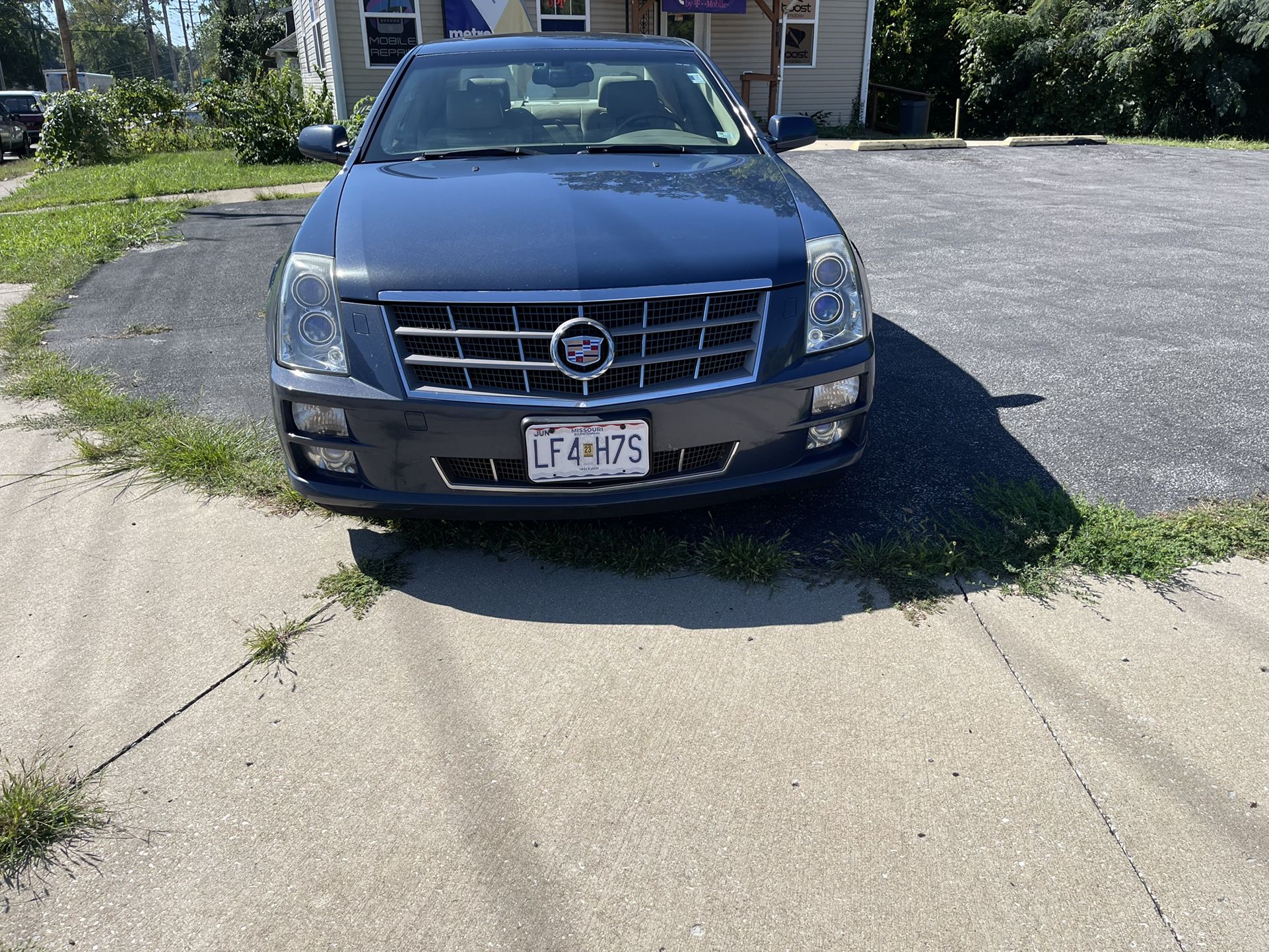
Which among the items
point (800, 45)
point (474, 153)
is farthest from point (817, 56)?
point (474, 153)

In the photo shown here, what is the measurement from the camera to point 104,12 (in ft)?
289

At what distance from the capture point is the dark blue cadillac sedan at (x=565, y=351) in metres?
2.75

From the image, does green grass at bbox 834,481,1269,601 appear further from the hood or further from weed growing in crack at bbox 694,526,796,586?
the hood

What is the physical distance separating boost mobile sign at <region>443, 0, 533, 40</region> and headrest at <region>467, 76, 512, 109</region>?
14.4m

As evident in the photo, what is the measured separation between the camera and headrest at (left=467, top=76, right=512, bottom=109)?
4.27 meters

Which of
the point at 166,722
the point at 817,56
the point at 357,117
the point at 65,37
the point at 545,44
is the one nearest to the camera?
the point at 166,722

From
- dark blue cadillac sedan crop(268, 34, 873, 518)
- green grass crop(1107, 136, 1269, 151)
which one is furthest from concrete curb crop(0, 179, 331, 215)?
green grass crop(1107, 136, 1269, 151)

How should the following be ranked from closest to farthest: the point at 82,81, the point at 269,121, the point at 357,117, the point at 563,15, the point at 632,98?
1. the point at 632,98
2. the point at 269,121
3. the point at 357,117
4. the point at 563,15
5. the point at 82,81

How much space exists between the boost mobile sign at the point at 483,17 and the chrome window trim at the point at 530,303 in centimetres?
1641

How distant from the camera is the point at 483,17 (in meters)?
18.0

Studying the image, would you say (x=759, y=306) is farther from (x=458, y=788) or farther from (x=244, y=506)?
(x=244, y=506)

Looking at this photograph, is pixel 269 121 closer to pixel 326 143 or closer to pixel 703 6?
pixel 703 6

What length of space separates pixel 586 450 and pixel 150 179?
1274cm

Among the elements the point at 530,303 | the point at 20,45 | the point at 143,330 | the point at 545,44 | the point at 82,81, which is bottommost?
the point at 143,330
